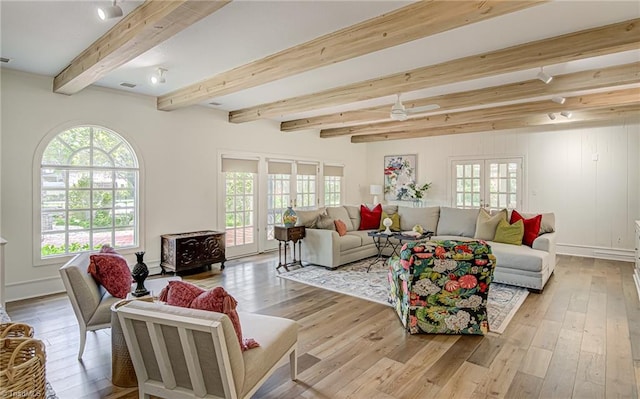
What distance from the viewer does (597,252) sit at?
6512 millimetres

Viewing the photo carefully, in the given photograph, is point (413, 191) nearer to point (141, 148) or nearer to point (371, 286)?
point (371, 286)

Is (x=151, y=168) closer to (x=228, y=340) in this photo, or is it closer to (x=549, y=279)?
(x=228, y=340)

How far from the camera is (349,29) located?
115 inches

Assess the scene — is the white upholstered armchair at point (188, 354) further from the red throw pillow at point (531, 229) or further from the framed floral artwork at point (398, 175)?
the framed floral artwork at point (398, 175)

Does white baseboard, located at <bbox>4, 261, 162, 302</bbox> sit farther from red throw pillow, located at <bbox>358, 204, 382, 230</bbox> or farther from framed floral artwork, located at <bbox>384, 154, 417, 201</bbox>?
framed floral artwork, located at <bbox>384, 154, 417, 201</bbox>

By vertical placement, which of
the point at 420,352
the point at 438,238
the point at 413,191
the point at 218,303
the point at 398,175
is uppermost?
the point at 398,175

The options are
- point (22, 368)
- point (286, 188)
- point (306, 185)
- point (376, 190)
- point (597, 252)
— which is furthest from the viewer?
point (376, 190)

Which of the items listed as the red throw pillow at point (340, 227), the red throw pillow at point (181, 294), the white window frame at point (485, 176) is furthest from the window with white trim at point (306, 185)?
the red throw pillow at point (181, 294)

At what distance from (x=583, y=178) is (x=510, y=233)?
109 inches

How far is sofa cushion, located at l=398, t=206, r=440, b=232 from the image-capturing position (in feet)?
21.1

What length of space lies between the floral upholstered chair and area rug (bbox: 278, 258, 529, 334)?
1.40ft

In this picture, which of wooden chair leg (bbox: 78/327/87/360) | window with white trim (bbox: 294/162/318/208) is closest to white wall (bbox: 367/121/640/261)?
window with white trim (bbox: 294/162/318/208)

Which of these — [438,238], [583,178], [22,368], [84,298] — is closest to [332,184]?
[438,238]

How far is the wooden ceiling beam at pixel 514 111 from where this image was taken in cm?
490
